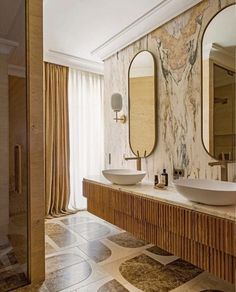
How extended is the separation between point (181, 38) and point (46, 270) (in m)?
2.70

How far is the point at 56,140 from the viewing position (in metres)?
3.78

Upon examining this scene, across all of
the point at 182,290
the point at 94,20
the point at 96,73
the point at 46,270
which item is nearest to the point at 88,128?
the point at 96,73

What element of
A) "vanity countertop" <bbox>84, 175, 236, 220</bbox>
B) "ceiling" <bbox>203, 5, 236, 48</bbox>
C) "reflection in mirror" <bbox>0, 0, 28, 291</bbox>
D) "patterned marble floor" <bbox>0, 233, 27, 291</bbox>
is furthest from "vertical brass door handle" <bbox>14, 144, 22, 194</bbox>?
"ceiling" <bbox>203, 5, 236, 48</bbox>

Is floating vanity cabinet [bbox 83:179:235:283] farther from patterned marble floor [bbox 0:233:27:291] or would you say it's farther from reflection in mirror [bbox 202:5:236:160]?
patterned marble floor [bbox 0:233:27:291]

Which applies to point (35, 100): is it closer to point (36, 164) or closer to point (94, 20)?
point (36, 164)

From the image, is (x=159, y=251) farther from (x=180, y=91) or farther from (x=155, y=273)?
(x=180, y=91)

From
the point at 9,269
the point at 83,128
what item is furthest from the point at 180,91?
the point at 9,269

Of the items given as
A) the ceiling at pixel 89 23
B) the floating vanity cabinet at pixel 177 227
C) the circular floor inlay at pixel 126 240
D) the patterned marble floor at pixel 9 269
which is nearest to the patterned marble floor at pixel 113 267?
the circular floor inlay at pixel 126 240

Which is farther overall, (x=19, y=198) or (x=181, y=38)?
(x=181, y=38)

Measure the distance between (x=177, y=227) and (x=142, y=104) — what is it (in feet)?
5.57

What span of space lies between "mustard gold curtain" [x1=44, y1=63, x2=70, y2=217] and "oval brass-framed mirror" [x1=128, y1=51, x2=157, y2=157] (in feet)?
4.14

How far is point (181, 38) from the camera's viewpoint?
2463 mm

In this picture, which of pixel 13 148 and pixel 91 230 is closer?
pixel 13 148

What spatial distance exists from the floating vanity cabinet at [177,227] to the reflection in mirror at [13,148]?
95 centimetres
